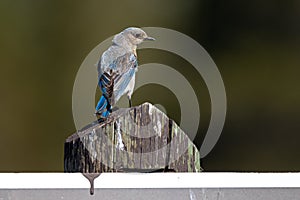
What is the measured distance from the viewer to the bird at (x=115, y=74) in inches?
65.8

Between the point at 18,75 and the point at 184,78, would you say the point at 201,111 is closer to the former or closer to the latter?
the point at 184,78

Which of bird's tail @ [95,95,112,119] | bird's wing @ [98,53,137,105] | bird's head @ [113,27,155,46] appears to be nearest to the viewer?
bird's tail @ [95,95,112,119]

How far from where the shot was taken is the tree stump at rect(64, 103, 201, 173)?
1477mm

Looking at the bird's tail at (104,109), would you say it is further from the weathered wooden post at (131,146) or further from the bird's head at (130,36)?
the bird's head at (130,36)

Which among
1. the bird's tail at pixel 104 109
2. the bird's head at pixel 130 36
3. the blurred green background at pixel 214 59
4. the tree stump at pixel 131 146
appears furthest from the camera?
the blurred green background at pixel 214 59

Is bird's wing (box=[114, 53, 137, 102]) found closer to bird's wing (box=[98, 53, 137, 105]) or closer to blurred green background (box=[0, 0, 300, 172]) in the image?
bird's wing (box=[98, 53, 137, 105])

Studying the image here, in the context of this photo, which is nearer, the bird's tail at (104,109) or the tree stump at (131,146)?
the tree stump at (131,146)

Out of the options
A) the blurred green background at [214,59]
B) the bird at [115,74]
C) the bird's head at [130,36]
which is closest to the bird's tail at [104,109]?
the bird at [115,74]

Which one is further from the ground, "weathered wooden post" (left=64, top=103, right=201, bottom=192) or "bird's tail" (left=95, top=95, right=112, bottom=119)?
"bird's tail" (left=95, top=95, right=112, bottom=119)

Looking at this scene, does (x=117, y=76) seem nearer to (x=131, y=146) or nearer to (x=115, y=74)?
(x=115, y=74)

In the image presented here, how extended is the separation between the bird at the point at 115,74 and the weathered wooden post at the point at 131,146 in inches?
2.8

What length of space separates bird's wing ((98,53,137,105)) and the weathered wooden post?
0.68 ft

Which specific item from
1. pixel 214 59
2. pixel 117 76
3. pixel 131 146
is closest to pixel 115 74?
pixel 117 76

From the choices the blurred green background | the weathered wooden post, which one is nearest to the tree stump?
the weathered wooden post
